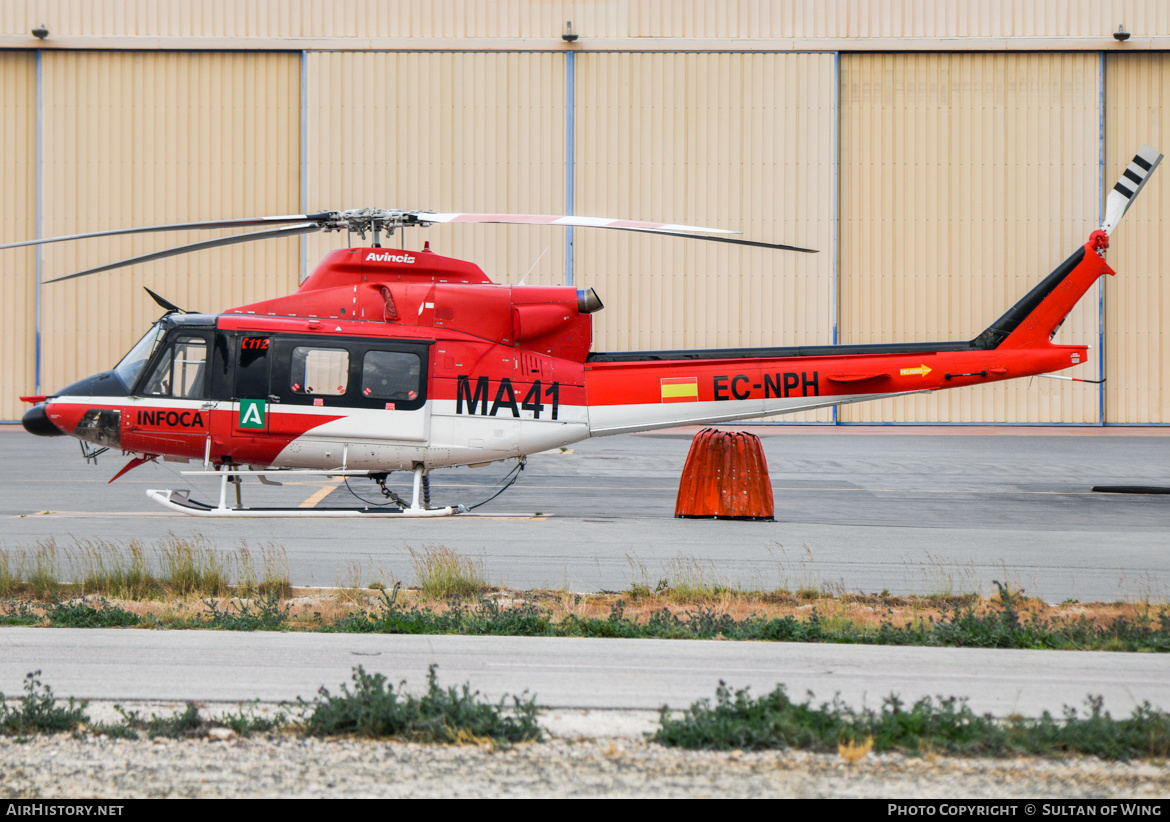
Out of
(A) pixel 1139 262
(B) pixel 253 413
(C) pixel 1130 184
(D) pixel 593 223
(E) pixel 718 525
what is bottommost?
(E) pixel 718 525

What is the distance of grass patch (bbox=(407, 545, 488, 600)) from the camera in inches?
349

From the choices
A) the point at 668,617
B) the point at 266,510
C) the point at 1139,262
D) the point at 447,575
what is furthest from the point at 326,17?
the point at 668,617

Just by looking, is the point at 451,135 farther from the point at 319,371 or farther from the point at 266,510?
the point at 266,510

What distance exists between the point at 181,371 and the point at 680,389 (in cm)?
628

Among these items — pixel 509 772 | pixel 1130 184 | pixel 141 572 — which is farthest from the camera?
pixel 1130 184

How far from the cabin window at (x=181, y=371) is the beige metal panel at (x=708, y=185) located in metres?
17.2

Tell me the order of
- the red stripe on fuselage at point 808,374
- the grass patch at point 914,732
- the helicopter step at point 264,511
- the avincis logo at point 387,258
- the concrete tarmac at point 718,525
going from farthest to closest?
the red stripe on fuselage at point 808,374 < the avincis logo at point 387,258 < the helicopter step at point 264,511 < the concrete tarmac at point 718,525 < the grass patch at point 914,732

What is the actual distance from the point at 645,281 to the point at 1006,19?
12.6 metres

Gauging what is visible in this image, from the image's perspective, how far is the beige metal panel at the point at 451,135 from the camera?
29.0 m

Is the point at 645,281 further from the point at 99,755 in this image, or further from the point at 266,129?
the point at 99,755

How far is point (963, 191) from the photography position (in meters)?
29.4

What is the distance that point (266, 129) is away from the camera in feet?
96.4

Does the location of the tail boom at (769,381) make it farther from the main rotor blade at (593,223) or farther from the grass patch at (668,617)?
the grass patch at (668,617)

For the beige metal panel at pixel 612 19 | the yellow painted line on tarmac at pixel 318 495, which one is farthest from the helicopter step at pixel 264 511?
the beige metal panel at pixel 612 19
